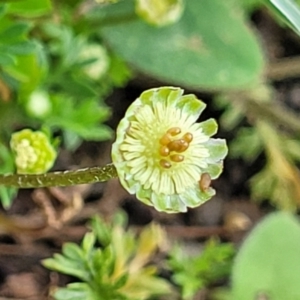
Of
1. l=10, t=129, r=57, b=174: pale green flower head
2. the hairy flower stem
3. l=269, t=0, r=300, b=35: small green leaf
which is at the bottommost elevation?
l=10, t=129, r=57, b=174: pale green flower head

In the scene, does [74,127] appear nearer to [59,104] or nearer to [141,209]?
[59,104]

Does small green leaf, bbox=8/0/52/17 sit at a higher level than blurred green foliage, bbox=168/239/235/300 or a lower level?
higher

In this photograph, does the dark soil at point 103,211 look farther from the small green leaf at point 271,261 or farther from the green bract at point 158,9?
the green bract at point 158,9

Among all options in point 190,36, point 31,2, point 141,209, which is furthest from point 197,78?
point 31,2

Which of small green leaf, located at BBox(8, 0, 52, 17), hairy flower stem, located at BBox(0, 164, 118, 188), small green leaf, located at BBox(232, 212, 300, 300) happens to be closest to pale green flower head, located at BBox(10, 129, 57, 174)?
hairy flower stem, located at BBox(0, 164, 118, 188)

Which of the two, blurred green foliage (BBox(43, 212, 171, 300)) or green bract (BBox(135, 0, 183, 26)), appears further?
green bract (BBox(135, 0, 183, 26))

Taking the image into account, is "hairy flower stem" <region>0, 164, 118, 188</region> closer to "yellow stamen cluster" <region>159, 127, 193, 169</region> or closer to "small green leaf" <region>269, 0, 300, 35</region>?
"yellow stamen cluster" <region>159, 127, 193, 169</region>
